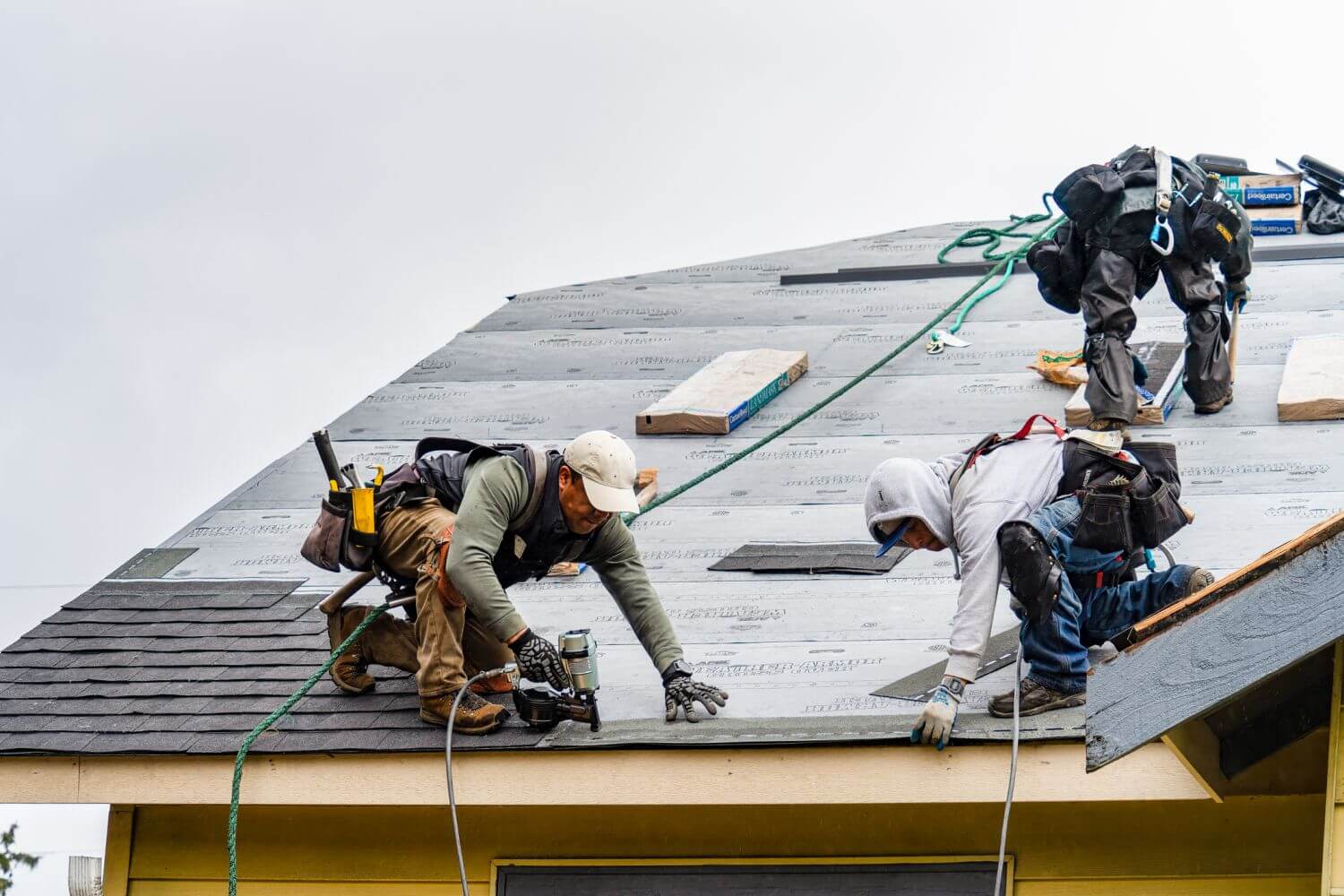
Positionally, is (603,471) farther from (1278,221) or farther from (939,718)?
(1278,221)

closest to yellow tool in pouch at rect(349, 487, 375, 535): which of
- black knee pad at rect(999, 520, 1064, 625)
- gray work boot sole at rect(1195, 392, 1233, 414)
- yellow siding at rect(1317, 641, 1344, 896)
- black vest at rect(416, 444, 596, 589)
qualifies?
black vest at rect(416, 444, 596, 589)

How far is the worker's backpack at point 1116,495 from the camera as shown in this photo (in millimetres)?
4273

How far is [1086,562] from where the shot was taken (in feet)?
14.5

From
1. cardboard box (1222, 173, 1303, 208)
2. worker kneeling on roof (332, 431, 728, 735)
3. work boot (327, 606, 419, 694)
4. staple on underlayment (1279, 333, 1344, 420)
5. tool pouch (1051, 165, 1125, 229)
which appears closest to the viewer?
worker kneeling on roof (332, 431, 728, 735)

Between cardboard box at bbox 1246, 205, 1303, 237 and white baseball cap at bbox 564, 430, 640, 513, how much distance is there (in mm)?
8399

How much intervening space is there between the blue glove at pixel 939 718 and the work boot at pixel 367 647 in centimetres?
175

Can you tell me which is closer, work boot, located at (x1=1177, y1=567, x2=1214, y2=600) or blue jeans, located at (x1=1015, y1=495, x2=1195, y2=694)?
blue jeans, located at (x1=1015, y1=495, x2=1195, y2=694)

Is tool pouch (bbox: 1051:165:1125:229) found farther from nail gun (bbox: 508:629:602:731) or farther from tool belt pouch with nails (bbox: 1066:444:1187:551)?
nail gun (bbox: 508:629:602:731)

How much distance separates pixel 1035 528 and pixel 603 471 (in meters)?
1.25

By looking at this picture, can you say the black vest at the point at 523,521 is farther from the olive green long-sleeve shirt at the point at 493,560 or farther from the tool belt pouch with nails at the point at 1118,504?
the tool belt pouch with nails at the point at 1118,504

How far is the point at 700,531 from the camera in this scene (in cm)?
647

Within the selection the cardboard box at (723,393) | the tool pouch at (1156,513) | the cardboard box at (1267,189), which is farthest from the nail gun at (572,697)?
the cardboard box at (1267,189)

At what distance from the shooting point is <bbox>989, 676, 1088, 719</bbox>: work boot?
4242mm

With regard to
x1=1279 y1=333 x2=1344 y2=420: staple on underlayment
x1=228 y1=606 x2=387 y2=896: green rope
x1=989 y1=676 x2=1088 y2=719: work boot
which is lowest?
x1=228 y1=606 x2=387 y2=896: green rope
